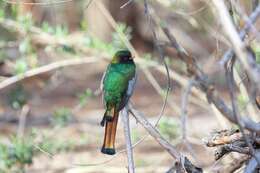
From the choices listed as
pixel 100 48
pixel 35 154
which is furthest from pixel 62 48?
pixel 35 154

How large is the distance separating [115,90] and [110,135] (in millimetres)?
205

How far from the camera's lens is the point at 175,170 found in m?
3.28

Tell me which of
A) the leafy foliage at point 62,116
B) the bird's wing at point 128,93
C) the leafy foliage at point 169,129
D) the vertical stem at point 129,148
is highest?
the bird's wing at point 128,93

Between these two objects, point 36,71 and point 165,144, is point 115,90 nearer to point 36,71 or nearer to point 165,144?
point 165,144

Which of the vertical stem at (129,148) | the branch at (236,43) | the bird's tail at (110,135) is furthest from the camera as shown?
the bird's tail at (110,135)

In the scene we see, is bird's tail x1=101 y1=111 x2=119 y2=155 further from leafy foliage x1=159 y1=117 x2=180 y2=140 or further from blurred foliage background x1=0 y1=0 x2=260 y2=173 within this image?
leafy foliage x1=159 y1=117 x2=180 y2=140

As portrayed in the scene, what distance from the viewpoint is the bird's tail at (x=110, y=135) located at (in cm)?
319

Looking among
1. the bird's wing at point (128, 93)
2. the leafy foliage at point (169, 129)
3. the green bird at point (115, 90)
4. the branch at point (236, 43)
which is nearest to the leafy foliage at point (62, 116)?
the leafy foliage at point (169, 129)

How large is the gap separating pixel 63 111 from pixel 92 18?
9070 mm

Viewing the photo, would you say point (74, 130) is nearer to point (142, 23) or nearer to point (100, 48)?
point (100, 48)

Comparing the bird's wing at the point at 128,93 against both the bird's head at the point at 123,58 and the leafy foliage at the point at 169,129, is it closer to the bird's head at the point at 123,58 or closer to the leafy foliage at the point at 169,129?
the bird's head at the point at 123,58

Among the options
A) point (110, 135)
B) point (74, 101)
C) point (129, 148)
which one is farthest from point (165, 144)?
point (74, 101)

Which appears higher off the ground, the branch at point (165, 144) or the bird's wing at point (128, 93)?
the bird's wing at point (128, 93)

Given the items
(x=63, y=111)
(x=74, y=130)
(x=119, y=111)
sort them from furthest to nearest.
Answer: (x=74, y=130) < (x=63, y=111) < (x=119, y=111)
